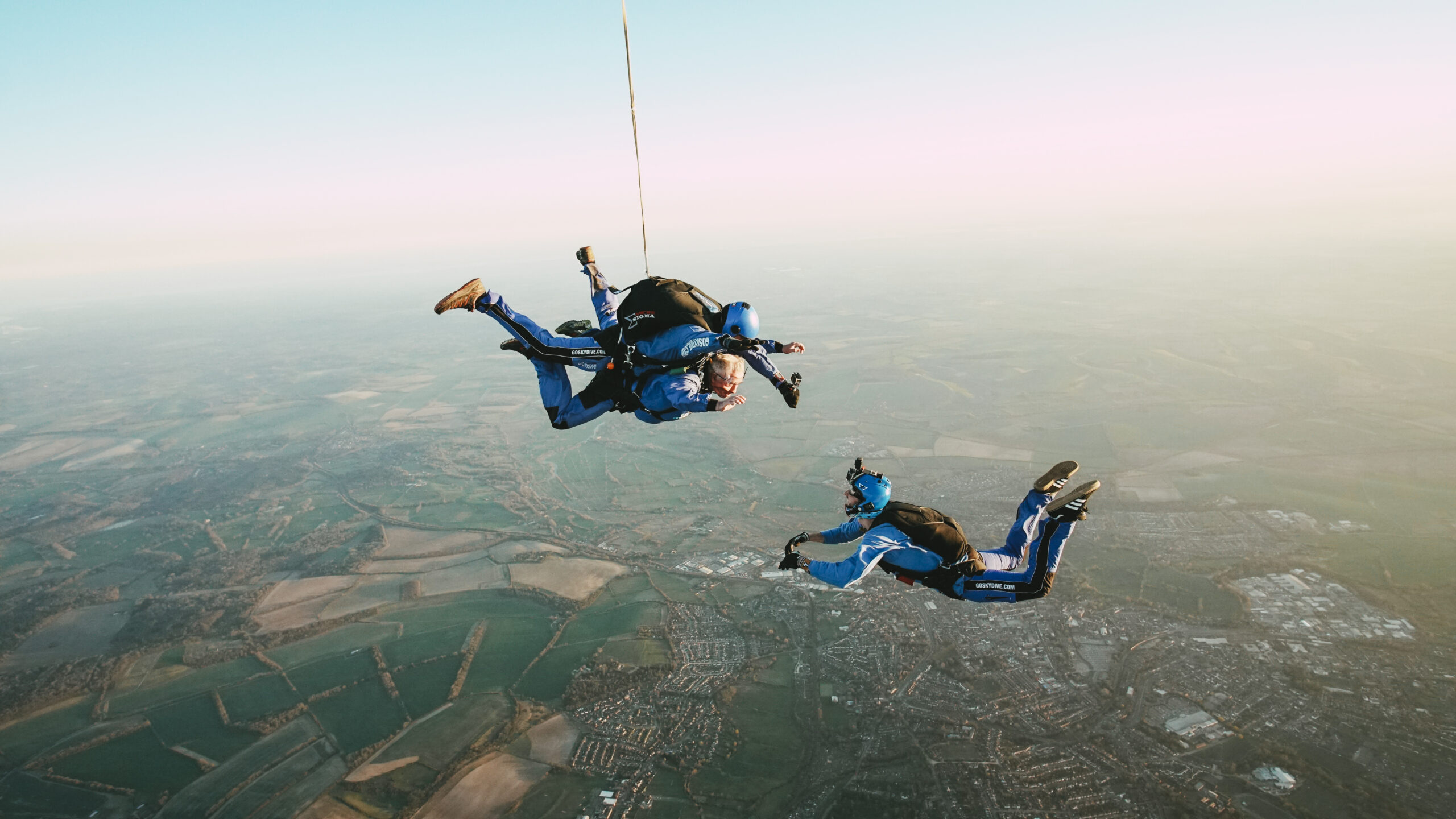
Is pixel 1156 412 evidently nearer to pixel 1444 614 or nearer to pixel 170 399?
pixel 1444 614

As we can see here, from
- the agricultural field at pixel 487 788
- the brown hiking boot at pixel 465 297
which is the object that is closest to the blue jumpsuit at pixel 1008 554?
the brown hiking boot at pixel 465 297

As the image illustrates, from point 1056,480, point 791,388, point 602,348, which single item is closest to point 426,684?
point 602,348

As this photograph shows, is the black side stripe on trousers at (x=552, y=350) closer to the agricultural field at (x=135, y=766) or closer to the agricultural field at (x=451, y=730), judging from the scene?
the agricultural field at (x=451, y=730)

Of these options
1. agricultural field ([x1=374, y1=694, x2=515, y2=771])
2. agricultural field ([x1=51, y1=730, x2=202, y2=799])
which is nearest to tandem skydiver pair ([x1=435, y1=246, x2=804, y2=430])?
agricultural field ([x1=374, y1=694, x2=515, y2=771])

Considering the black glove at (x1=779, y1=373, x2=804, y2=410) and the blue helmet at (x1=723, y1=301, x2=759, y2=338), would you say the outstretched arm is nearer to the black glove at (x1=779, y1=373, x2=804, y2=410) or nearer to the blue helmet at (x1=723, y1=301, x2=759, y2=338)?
the black glove at (x1=779, y1=373, x2=804, y2=410)

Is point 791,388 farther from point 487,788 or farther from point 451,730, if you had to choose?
point 451,730

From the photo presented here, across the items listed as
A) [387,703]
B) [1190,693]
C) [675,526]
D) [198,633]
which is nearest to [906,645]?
[1190,693]
